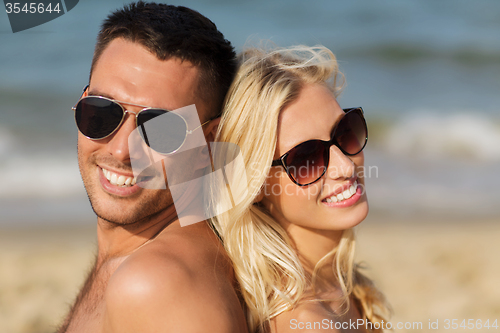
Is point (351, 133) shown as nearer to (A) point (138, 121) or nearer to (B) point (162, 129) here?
(B) point (162, 129)

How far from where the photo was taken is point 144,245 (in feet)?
6.64

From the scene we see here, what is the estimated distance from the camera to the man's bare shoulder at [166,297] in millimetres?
1691

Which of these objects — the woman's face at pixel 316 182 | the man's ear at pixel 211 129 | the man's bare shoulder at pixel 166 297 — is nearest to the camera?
the man's bare shoulder at pixel 166 297

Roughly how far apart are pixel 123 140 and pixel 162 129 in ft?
0.75

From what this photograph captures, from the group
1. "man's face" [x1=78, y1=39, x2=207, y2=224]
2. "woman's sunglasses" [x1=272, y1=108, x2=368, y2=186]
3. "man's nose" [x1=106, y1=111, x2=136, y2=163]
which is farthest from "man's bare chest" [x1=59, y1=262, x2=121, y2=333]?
"woman's sunglasses" [x1=272, y1=108, x2=368, y2=186]

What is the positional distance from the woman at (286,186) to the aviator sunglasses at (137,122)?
0.27 m

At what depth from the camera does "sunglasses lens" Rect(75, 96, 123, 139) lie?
7.43 ft

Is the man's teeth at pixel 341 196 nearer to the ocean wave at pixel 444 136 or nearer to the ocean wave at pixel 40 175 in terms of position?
the ocean wave at pixel 40 175

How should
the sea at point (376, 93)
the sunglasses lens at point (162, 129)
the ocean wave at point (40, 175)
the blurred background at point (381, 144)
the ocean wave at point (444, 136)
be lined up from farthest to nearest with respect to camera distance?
the ocean wave at point (444, 136)
the ocean wave at point (40, 175)
the sea at point (376, 93)
the blurred background at point (381, 144)
the sunglasses lens at point (162, 129)

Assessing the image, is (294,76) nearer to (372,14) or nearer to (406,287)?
(406,287)

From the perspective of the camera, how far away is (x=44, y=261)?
21.1 feet

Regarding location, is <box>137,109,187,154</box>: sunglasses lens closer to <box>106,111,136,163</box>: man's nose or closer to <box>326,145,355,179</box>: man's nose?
<box>106,111,136,163</box>: man's nose

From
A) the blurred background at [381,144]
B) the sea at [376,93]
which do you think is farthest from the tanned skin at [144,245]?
the sea at [376,93]

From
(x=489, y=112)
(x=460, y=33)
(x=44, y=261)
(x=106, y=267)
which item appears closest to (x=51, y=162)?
(x=44, y=261)
